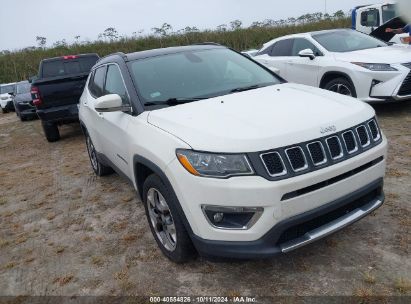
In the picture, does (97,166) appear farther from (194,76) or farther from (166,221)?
(166,221)

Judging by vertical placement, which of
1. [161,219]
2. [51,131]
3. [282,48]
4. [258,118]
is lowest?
[51,131]

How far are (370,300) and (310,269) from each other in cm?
51

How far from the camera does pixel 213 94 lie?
3.65m

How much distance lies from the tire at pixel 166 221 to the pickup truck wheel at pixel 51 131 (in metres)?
6.57

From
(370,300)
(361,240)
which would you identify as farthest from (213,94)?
(370,300)

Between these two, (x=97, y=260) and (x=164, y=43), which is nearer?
(x=97, y=260)

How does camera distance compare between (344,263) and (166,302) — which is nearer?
(166,302)

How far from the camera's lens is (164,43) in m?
29.0

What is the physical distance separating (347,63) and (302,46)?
1407mm

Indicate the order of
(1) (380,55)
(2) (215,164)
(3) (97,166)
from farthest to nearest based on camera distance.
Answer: (1) (380,55) → (3) (97,166) → (2) (215,164)

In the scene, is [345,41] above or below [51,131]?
above

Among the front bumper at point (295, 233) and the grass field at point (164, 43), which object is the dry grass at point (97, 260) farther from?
the grass field at point (164, 43)

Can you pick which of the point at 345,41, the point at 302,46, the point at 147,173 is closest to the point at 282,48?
the point at 302,46

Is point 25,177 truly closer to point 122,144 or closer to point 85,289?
point 122,144
